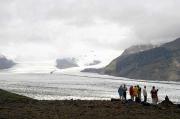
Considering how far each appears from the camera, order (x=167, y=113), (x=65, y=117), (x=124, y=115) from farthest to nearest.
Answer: (x=167, y=113) → (x=124, y=115) → (x=65, y=117)

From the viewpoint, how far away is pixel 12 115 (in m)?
Answer: 48.1

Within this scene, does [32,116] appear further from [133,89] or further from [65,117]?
[133,89]

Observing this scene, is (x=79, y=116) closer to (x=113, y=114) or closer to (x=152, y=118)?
(x=113, y=114)

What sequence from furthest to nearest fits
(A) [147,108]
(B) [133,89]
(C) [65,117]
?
(B) [133,89] → (A) [147,108] → (C) [65,117]

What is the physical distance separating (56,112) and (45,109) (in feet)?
11.8

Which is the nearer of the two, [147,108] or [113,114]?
[113,114]

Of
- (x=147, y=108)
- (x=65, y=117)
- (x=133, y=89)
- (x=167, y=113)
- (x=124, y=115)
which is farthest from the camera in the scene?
(x=133, y=89)

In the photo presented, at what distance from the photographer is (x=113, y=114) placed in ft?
169

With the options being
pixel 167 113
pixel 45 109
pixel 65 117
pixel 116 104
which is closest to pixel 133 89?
pixel 116 104

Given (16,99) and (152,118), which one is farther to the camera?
(16,99)

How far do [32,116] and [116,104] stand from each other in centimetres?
1876

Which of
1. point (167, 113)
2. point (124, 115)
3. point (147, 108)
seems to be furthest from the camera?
point (147, 108)

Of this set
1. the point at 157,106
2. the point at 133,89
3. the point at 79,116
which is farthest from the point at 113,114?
the point at 133,89

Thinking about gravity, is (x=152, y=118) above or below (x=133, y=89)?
below
